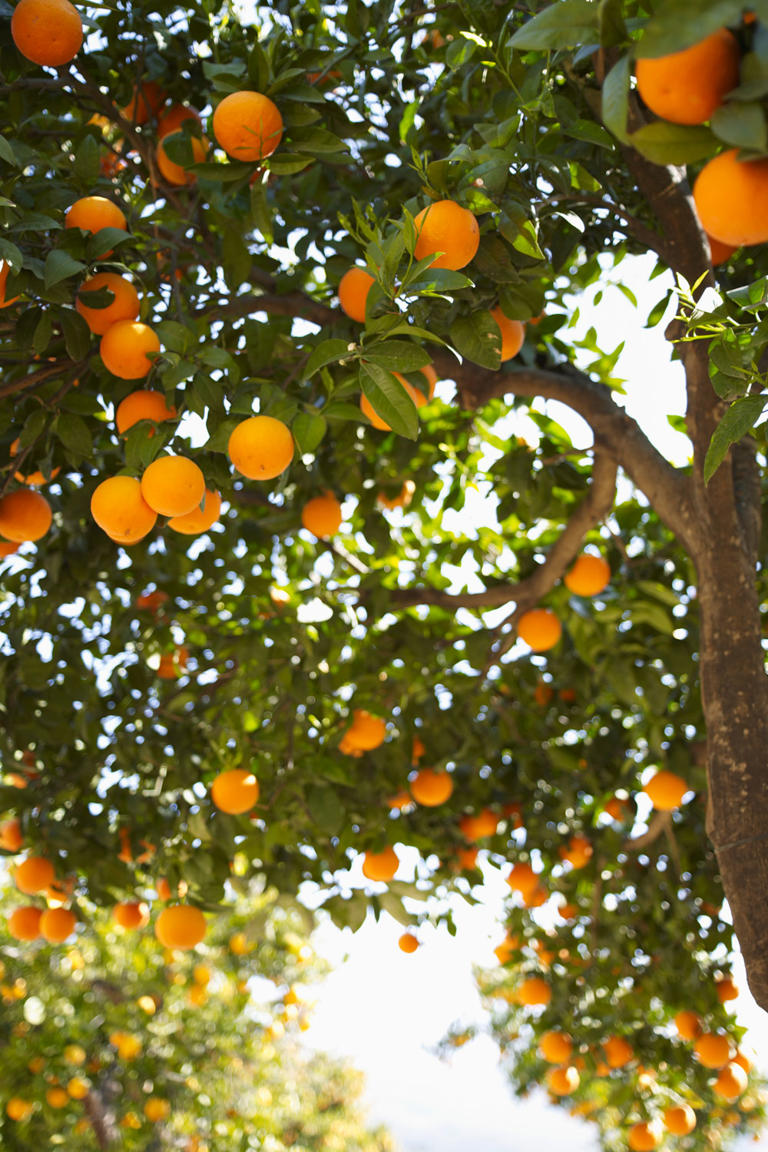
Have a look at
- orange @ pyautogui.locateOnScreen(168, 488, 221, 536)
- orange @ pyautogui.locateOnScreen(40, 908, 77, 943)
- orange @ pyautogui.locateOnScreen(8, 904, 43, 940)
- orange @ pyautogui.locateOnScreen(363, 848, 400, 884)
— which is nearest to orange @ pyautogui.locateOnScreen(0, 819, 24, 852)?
orange @ pyautogui.locateOnScreen(40, 908, 77, 943)

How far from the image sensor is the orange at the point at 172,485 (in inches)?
50.5

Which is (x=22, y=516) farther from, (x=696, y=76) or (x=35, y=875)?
(x=696, y=76)

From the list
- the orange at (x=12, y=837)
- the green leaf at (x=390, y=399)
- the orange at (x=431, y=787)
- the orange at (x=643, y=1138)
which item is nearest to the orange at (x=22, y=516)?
the green leaf at (x=390, y=399)

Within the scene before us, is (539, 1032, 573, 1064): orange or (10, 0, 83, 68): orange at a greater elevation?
(10, 0, 83, 68): orange

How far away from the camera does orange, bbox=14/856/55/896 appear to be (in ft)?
8.24

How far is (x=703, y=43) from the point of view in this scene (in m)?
0.79

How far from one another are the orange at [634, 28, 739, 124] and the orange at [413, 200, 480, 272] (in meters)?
Result: 0.41

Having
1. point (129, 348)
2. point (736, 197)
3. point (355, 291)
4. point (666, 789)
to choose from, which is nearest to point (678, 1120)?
point (666, 789)

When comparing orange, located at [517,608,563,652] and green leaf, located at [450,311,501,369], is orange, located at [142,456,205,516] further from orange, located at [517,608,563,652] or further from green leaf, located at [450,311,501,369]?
orange, located at [517,608,563,652]

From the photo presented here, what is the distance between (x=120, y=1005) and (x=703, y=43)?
5.40m

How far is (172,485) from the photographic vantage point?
128 cm

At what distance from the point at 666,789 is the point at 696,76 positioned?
2097mm

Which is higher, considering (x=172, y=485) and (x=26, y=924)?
(x=172, y=485)

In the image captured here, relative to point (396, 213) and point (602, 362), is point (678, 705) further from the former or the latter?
point (396, 213)
